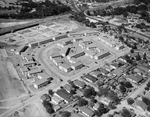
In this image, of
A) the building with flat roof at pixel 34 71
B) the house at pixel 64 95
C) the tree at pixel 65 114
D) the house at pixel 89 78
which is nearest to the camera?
the tree at pixel 65 114

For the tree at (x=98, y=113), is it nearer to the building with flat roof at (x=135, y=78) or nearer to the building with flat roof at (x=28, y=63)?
the building with flat roof at (x=135, y=78)

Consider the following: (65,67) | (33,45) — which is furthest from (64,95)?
(33,45)

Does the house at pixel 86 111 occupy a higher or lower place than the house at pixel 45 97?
lower

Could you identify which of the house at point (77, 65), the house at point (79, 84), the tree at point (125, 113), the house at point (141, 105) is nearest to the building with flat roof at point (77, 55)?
the house at point (77, 65)

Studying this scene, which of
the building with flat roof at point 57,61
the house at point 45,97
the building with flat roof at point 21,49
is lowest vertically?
the house at point 45,97

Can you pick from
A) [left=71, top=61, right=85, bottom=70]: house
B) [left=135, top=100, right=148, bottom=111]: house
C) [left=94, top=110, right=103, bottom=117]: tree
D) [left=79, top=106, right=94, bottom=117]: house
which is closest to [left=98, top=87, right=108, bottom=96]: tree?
[left=79, top=106, right=94, bottom=117]: house

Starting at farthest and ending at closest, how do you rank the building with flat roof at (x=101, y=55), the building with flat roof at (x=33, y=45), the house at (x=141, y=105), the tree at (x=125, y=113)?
1. the building with flat roof at (x=33, y=45)
2. the building with flat roof at (x=101, y=55)
3. the house at (x=141, y=105)
4. the tree at (x=125, y=113)

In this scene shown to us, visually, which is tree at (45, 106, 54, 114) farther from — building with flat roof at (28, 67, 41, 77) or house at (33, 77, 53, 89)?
building with flat roof at (28, 67, 41, 77)
